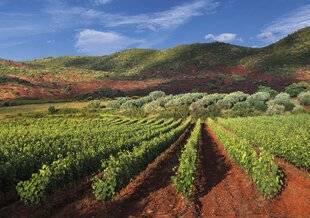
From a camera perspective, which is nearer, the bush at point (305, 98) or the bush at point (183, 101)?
the bush at point (305, 98)

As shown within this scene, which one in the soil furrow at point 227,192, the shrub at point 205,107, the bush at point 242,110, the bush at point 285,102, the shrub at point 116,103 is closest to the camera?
the soil furrow at point 227,192

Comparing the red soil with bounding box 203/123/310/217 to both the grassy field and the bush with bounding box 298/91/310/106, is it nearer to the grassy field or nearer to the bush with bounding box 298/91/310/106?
the grassy field

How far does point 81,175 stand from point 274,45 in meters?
151

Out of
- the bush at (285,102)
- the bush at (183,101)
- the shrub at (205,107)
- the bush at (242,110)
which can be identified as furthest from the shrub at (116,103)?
the bush at (285,102)

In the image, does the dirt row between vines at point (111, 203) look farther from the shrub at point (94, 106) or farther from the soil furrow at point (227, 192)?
the shrub at point (94, 106)

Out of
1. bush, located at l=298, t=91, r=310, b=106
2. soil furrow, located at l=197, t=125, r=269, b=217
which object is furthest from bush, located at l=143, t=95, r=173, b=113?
soil furrow, located at l=197, t=125, r=269, b=217

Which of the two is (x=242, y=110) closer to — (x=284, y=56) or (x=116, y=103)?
(x=116, y=103)

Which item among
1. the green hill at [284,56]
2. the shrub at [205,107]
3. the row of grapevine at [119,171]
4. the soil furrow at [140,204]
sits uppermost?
the green hill at [284,56]

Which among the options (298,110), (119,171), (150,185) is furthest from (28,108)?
(119,171)

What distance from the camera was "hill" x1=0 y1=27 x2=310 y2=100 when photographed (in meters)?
120

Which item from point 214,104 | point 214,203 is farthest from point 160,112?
point 214,203

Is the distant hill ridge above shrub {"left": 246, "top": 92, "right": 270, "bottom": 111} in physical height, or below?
above

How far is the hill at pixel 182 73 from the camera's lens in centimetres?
11978

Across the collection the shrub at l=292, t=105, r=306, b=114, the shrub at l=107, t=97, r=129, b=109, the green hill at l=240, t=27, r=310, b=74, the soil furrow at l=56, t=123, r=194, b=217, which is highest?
the green hill at l=240, t=27, r=310, b=74
